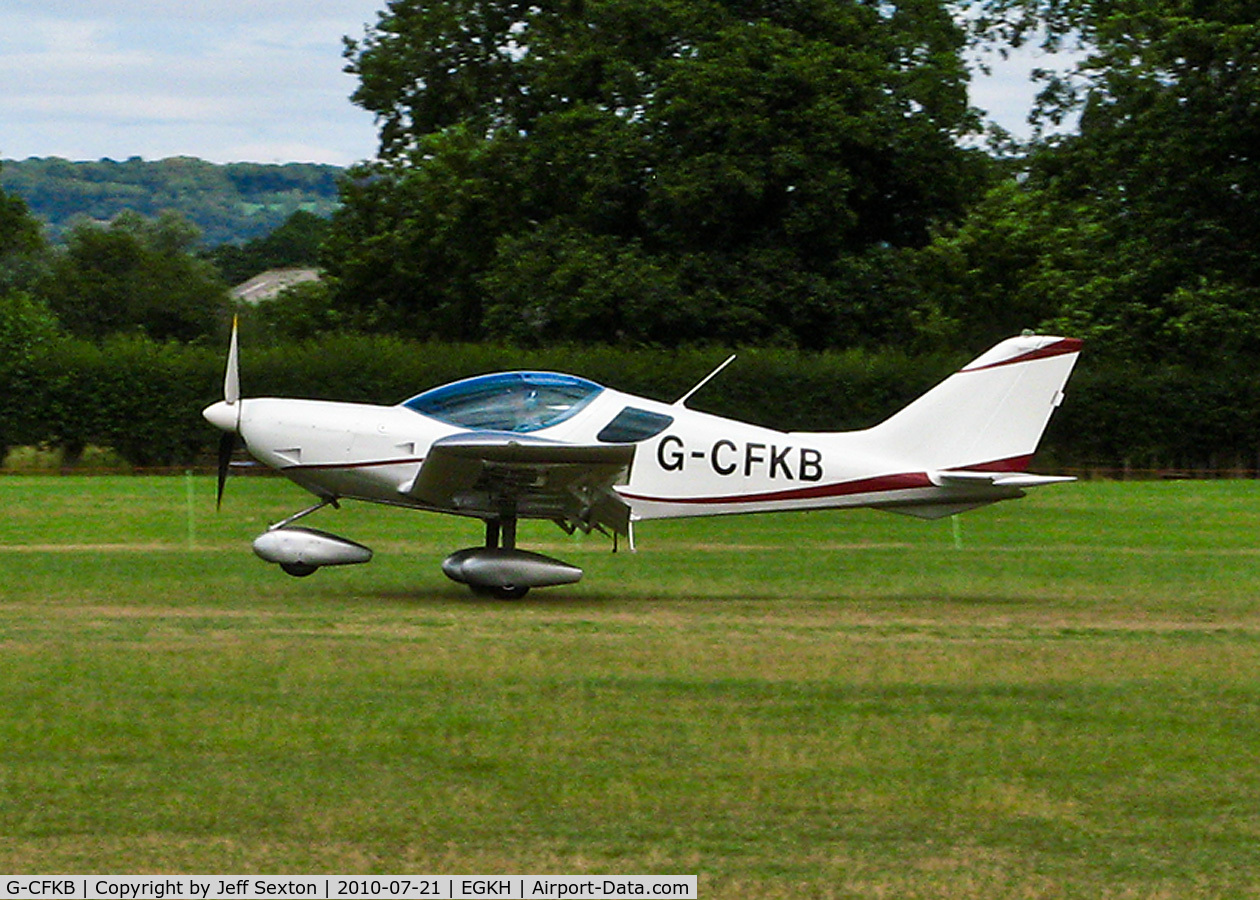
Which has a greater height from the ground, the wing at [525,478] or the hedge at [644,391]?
the hedge at [644,391]

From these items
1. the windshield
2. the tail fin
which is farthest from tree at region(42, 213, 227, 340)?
the tail fin

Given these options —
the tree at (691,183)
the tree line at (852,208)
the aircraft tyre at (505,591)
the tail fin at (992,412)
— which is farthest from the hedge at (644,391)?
the aircraft tyre at (505,591)

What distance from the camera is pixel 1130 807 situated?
730 cm

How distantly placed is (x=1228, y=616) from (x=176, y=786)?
904 cm

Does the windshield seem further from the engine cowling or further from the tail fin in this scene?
the tail fin

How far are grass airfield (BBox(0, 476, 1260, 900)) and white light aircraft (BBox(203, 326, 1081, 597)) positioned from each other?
683mm

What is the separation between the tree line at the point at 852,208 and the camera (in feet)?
124

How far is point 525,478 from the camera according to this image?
14102mm

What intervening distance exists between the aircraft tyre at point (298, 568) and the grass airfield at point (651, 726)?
0.12 m

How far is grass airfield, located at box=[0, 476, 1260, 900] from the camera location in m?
6.53

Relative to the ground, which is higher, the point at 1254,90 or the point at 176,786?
the point at 1254,90

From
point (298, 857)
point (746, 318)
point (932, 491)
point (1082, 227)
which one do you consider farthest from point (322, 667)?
point (1082, 227)

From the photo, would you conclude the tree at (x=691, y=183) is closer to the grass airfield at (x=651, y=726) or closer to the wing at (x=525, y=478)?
the grass airfield at (x=651, y=726)

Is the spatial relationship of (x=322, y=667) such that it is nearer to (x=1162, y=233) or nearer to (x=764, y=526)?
(x=764, y=526)
